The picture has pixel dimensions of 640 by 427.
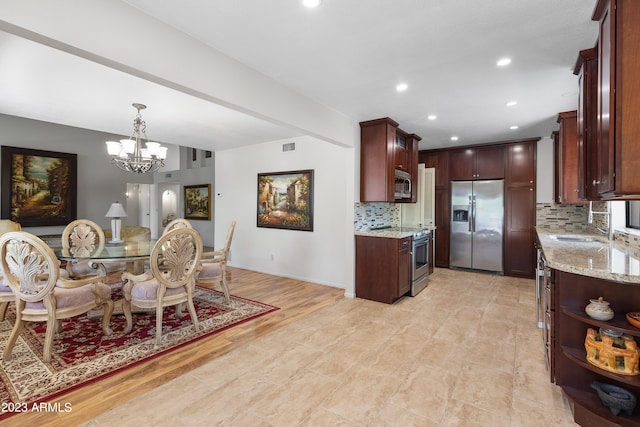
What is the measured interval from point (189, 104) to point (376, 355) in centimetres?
340

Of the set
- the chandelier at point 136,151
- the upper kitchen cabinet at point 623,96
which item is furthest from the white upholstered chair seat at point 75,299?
the upper kitchen cabinet at point 623,96

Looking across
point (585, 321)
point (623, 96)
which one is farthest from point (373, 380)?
point (623, 96)

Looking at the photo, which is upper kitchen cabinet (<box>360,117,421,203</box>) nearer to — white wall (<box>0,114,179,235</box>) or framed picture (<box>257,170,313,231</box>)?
framed picture (<box>257,170,313,231</box>)

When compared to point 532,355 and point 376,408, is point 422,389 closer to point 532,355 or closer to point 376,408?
point 376,408

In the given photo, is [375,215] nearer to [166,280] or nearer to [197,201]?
[166,280]

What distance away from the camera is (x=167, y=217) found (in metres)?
8.76

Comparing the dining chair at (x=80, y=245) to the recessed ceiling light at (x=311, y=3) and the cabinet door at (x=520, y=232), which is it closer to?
the recessed ceiling light at (x=311, y=3)

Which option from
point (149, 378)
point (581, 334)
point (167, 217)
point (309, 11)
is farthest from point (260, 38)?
point (167, 217)

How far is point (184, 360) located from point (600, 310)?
9.67 ft

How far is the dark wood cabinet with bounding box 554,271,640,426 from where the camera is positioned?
5.55 feet

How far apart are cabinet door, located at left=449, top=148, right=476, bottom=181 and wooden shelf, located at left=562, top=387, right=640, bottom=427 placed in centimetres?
451

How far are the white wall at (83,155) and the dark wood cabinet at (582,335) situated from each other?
7906mm

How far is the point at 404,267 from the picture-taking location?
411 centimetres

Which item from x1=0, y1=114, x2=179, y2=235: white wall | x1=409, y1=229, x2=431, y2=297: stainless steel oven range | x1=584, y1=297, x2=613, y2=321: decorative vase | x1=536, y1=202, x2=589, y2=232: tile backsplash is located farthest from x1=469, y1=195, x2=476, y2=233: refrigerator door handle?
x1=0, y1=114, x2=179, y2=235: white wall
